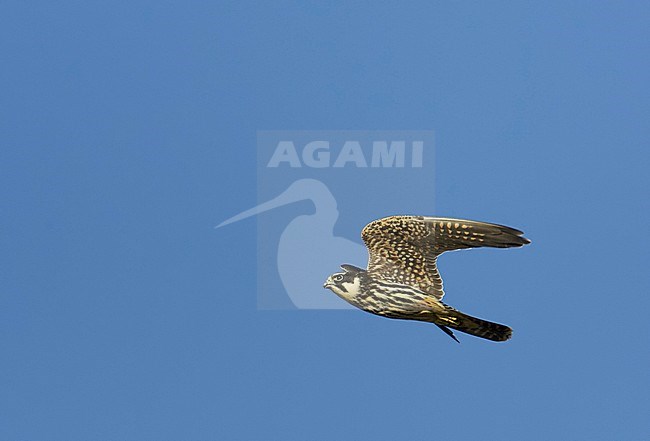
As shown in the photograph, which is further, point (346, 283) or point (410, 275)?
point (410, 275)

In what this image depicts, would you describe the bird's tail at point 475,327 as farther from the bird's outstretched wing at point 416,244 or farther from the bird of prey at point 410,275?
the bird's outstretched wing at point 416,244

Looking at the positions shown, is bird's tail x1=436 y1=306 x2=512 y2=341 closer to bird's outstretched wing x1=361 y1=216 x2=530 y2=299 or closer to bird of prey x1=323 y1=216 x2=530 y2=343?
bird of prey x1=323 y1=216 x2=530 y2=343

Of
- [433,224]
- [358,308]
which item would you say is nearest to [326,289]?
[358,308]

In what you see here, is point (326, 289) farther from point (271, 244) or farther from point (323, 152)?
point (323, 152)

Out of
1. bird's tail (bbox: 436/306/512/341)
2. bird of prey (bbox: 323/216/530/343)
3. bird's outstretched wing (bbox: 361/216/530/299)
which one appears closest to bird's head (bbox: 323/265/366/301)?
bird of prey (bbox: 323/216/530/343)

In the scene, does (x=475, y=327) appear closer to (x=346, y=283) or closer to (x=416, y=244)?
(x=416, y=244)

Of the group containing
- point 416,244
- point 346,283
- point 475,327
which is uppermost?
point 416,244

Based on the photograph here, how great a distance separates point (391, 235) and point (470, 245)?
1.96 feet

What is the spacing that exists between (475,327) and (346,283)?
1.02 m

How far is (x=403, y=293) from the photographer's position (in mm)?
9141

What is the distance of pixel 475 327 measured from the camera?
926cm

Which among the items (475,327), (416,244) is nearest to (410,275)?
(416,244)

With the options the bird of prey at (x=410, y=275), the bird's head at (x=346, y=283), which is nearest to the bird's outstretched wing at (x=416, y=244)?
the bird of prey at (x=410, y=275)

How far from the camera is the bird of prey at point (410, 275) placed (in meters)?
9.04
